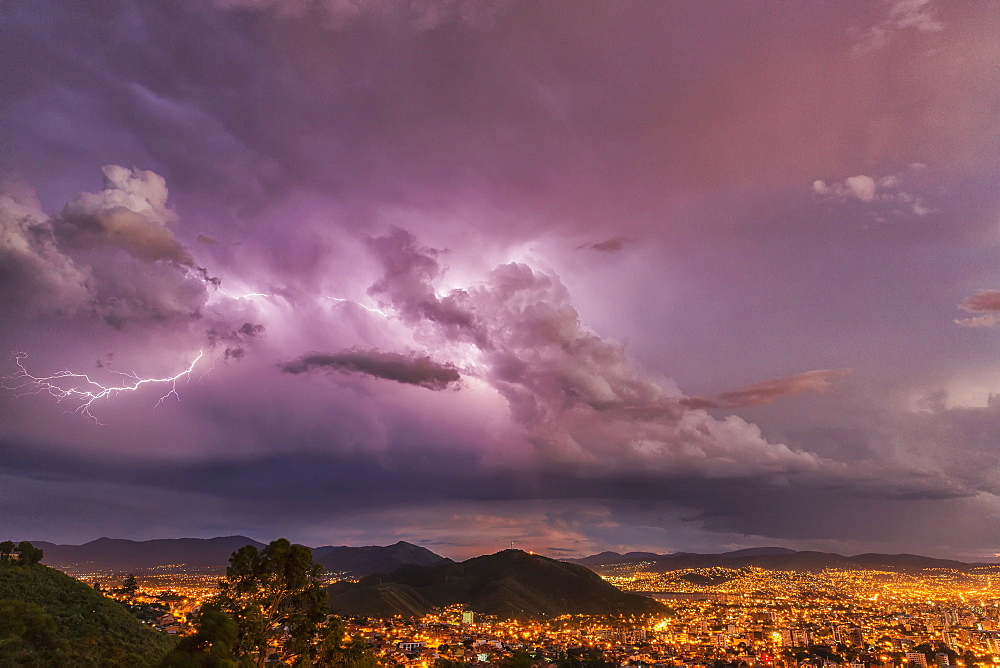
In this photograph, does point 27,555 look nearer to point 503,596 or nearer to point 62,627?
point 62,627

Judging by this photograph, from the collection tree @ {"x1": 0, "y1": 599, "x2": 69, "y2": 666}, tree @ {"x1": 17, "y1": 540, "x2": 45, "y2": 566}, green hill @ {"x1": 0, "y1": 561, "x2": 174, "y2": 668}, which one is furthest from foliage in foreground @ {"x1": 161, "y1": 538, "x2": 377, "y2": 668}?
tree @ {"x1": 17, "y1": 540, "x2": 45, "y2": 566}

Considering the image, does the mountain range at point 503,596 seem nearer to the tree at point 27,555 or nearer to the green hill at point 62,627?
the tree at point 27,555

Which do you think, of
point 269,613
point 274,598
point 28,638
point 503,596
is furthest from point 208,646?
point 503,596

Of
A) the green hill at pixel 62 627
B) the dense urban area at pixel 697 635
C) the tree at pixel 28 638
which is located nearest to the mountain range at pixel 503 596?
the dense urban area at pixel 697 635

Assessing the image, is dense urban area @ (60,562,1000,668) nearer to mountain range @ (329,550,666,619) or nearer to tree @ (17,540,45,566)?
mountain range @ (329,550,666,619)

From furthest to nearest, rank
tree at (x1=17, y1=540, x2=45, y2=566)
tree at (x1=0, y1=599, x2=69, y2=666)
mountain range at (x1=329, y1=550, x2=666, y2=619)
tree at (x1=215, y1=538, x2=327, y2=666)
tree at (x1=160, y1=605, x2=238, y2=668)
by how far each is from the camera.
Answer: mountain range at (x1=329, y1=550, x2=666, y2=619) < tree at (x1=17, y1=540, x2=45, y2=566) < tree at (x1=0, y1=599, x2=69, y2=666) < tree at (x1=215, y1=538, x2=327, y2=666) < tree at (x1=160, y1=605, x2=238, y2=668)

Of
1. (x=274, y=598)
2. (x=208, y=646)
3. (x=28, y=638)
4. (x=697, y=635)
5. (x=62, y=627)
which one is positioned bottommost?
(x=697, y=635)
